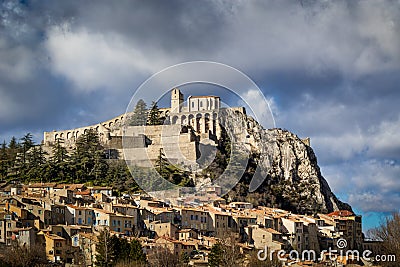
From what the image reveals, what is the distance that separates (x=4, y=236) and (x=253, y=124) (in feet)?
151

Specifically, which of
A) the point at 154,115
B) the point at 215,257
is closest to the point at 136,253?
the point at 215,257

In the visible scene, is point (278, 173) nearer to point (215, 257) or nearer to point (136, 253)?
point (215, 257)

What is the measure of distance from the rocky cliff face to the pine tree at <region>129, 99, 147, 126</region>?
9.55m

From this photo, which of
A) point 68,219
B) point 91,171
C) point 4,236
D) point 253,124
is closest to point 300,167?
point 253,124

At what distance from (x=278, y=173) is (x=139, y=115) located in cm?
1862

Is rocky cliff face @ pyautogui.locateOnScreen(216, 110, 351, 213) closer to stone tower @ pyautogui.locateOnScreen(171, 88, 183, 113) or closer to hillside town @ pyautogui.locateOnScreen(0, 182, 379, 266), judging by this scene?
stone tower @ pyautogui.locateOnScreen(171, 88, 183, 113)

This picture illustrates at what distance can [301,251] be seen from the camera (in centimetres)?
5706

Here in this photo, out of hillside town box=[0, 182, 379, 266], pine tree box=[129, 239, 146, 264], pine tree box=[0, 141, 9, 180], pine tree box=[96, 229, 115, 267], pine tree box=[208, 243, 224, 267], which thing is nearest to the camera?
pine tree box=[96, 229, 115, 267]

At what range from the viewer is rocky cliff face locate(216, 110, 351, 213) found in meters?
76.1

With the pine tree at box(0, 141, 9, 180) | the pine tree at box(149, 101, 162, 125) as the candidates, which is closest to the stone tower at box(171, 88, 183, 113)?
the pine tree at box(149, 101, 162, 125)

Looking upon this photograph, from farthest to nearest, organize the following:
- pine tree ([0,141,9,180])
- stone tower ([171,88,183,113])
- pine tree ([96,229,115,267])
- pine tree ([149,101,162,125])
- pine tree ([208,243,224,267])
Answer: stone tower ([171,88,183,113]) → pine tree ([149,101,162,125]) → pine tree ([0,141,9,180]) → pine tree ([208,243,224,267]) → pine tree ([96,229,115,267])

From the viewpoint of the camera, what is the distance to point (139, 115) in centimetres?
8888

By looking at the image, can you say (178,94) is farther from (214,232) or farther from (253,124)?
(214,232)

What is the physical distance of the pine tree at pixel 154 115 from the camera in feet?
286
